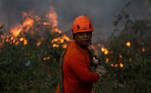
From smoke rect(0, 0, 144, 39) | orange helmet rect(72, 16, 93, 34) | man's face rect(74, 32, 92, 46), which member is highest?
smoke rect(0, 0, 144, 39)

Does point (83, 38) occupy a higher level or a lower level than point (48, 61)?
higher

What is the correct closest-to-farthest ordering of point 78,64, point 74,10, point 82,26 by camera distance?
point 78,64 → point 82,26 → point 74,10

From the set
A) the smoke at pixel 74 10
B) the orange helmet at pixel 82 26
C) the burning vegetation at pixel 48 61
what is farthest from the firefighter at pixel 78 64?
the smoke at pixel 74 10

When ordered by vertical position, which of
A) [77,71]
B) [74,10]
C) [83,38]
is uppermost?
[74,10]

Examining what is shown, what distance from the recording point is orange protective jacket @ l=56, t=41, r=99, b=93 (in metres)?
2.96

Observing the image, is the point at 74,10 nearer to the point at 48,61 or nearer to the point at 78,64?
the point at 48,61

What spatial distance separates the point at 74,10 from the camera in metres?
14.3

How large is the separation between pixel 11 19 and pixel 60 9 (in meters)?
3.56

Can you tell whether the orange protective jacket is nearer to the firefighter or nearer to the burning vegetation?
the firefighter

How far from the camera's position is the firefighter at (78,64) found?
9.75 feet

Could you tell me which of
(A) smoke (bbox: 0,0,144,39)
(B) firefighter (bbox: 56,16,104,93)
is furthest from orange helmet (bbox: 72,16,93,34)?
(A) smoke (bbox: 0,0,144,39)

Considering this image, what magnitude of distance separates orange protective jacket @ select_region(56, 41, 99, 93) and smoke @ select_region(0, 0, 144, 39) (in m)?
8.23

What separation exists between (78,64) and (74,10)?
1161cm

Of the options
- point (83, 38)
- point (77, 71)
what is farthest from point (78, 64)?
point (83, 38)
